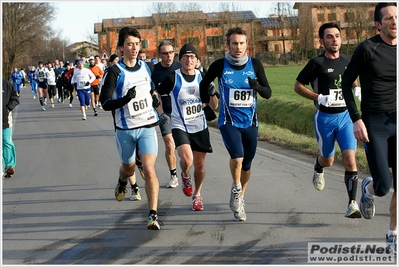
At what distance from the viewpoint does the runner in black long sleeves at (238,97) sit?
710 centimetres

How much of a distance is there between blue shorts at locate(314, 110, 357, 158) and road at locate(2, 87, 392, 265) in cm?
75

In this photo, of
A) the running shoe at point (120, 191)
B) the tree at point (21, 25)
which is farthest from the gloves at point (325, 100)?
the tree at point (21, 25)

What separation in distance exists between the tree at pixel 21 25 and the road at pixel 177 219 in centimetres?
6606

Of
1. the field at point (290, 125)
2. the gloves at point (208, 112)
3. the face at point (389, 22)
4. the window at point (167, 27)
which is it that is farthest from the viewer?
the window at point (167, 27)

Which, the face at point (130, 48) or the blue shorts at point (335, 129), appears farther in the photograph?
the blue shorts at point (335, 129)

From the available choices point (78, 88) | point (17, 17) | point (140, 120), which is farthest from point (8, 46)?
point (140, 120)

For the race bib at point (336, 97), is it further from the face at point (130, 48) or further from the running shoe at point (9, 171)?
the running shoe at point (9, 171)

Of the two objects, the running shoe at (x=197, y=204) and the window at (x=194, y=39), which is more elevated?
the window at (x=194, y=39)

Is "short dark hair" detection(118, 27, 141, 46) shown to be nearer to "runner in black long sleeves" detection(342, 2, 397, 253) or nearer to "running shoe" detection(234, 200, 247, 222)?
"running shoe" detection(234, 200, 247, 222)

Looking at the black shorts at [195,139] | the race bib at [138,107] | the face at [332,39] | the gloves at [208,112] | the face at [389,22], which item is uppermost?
the face at [389,22]

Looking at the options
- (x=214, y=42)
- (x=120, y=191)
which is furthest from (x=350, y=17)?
(x=120, y=191)

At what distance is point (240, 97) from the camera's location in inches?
281

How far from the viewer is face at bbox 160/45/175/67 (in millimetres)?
9141

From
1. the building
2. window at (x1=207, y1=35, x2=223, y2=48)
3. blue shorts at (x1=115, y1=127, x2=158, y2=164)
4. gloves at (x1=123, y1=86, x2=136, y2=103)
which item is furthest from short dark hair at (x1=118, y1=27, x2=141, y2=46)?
window at (x1=207, y1=35, x2=223, y2=48)
